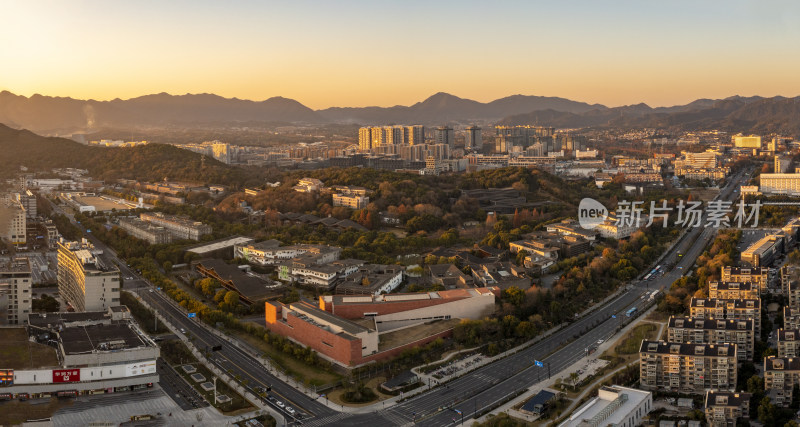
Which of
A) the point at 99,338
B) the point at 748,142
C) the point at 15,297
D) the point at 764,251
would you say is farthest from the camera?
the point at 748,142

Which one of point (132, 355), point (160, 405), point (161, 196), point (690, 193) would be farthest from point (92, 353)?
point (690, 193)

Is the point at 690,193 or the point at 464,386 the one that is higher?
the point at 690,193

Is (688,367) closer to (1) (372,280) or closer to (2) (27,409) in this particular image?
(1) (372,280)

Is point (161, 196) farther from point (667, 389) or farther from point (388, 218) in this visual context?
point (667, 389)

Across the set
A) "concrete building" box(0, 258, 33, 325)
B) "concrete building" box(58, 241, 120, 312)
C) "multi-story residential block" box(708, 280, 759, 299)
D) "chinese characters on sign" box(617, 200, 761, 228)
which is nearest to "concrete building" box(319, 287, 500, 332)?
"concrete building" box(58, 241, 120, 312)

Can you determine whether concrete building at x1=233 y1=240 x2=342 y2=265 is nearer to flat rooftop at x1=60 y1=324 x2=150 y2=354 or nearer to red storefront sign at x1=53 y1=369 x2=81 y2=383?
flat rooftop at x1=60 y1=324 x2=150 y2=354

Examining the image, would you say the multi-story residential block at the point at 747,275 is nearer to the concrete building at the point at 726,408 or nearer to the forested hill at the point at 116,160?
the concrete building at the point at 726,408

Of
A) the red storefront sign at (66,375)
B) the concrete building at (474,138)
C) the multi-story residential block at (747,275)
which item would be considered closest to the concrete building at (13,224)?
the red storefront sign at (66,375)

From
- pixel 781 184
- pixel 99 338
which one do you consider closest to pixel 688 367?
pixel 99 338
